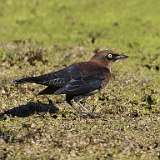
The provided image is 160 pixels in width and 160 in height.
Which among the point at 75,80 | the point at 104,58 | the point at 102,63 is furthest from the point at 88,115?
the point at 104,58

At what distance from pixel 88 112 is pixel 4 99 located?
202 centimetres

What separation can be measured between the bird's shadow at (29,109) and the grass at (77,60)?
22 millimetres

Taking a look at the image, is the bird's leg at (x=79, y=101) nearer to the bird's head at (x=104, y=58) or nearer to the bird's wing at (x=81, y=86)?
the bird's wing at (x=81, y=86)

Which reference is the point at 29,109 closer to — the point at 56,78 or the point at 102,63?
the point at 56,78

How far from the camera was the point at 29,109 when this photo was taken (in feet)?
48.6

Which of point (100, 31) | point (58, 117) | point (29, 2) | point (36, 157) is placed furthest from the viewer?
point (29, 2)

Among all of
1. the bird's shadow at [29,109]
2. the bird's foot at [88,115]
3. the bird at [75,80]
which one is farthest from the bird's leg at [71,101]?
the bird's shadow at [29,109]

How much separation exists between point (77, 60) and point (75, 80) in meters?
6.86

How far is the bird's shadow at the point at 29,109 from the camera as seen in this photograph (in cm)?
1442

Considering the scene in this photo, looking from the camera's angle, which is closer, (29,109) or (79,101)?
(79,101)

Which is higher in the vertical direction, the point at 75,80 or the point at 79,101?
the point at 75,80

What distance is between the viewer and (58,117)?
14086mm

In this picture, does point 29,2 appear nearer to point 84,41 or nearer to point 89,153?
point 84,41

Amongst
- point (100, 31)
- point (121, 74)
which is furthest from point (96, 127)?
point (100, 31)
